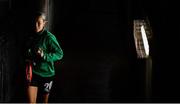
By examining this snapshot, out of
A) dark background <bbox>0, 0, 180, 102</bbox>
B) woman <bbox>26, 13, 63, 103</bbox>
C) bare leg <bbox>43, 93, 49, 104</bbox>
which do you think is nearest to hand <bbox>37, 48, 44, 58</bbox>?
woman <bbox>26, 13, 63, 103</bbox>

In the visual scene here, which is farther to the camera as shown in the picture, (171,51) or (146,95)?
(171,51)

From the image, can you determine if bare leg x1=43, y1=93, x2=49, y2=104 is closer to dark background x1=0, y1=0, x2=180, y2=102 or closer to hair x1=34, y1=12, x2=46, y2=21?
dark background x1=0, y1=0, x2=180, y2=102

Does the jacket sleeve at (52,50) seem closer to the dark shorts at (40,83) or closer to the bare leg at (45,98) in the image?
the dark shorts at (40,83)

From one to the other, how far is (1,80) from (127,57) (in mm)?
3415

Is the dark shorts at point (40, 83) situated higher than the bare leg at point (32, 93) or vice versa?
the dark shorts at point (40, 83)

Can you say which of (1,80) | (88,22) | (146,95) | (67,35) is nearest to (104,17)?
(88,22)

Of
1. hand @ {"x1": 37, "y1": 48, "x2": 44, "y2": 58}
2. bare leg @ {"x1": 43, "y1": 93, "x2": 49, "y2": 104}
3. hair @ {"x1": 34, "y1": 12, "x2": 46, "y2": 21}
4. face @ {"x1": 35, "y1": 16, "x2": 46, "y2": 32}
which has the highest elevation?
hair @ {"x1": 34, "y1": 12, "x2": 46, "y2": 21}

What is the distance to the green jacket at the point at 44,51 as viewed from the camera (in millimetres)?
7078

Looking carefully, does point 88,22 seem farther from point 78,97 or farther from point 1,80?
point 1,80

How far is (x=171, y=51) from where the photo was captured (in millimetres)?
7016

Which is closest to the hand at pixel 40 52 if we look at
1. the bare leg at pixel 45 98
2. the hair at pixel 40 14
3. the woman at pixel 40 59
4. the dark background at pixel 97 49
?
the woman at pixel 40 59

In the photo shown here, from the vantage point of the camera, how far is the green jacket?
279 inches

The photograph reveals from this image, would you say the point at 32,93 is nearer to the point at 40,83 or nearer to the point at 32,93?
the point at 32,93

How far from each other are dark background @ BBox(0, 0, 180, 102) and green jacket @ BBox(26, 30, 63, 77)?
0.26m
